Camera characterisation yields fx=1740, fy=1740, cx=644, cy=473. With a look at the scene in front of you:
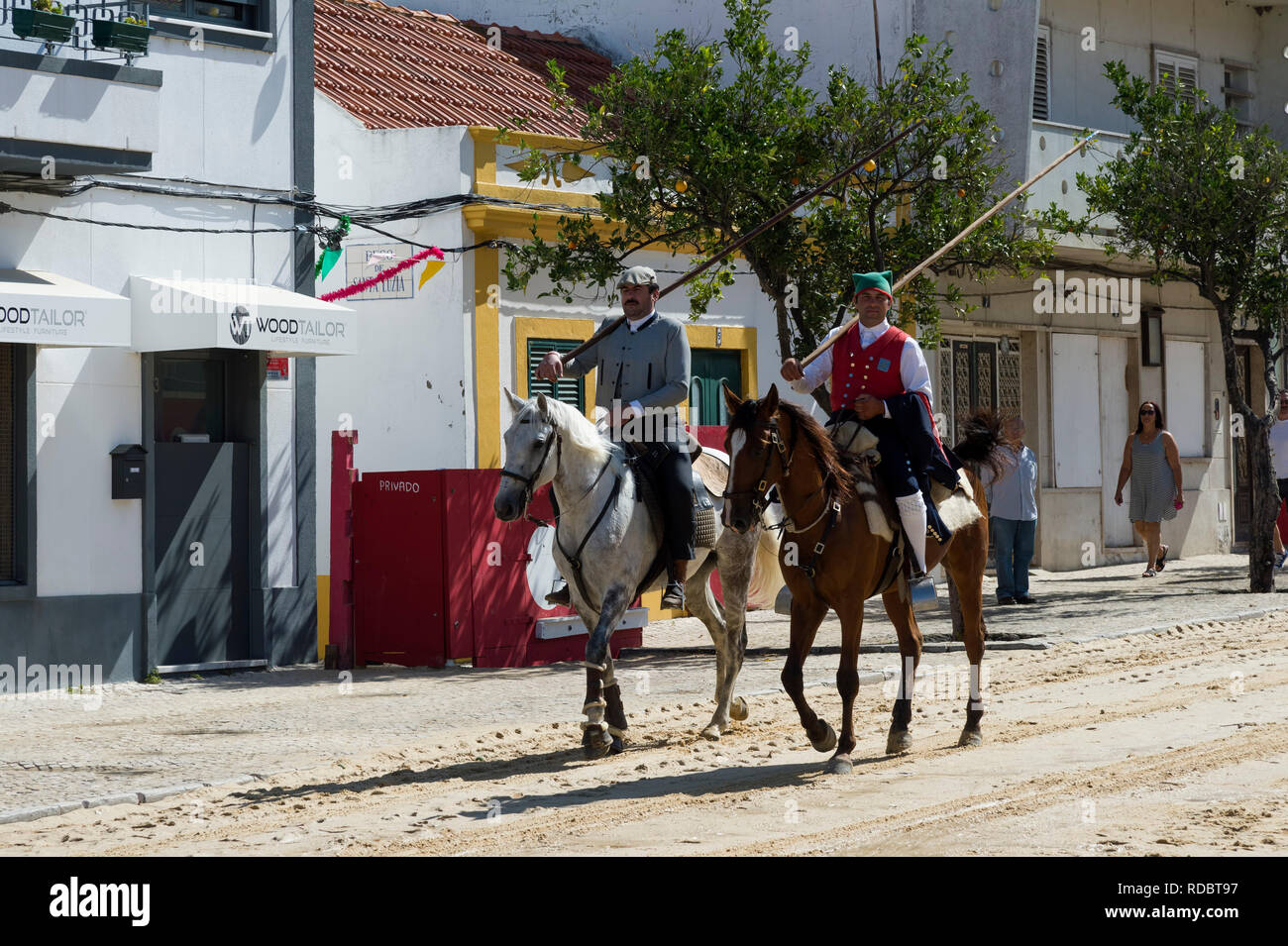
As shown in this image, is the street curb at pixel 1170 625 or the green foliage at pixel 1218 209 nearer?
the street curb at pixel 1170 625

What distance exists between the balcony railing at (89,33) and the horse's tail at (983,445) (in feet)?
24.8

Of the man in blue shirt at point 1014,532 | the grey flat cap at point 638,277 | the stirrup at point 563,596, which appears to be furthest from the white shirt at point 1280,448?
the stirrup at point 563,596

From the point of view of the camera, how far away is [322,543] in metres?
16.8

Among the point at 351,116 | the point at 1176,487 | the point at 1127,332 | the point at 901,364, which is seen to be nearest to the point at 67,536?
the point at 351,116

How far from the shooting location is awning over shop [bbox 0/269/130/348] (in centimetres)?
1291

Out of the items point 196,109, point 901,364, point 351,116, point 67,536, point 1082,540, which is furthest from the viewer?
point 1082,540

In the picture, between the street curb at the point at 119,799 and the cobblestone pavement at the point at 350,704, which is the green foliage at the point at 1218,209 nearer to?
the cobblestone pavement at the point at 350,704

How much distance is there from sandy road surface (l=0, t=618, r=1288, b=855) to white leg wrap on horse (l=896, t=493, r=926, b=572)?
3.73 feet

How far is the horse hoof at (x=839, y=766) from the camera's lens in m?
8.81

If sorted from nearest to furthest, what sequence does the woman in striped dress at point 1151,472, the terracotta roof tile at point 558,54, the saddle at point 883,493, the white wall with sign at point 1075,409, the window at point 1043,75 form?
the saddle at point 883,493 → the woman in striped dress at point 1151,472 → the terracotta roof tile at point 558,54 → the window at point 1043,75 → the white wall with sign at point 1075,409

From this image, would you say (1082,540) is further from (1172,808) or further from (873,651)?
(1172,808)

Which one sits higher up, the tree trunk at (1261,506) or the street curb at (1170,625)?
the tree trunk at (1261,506)

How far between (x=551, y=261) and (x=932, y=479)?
7.09 meters

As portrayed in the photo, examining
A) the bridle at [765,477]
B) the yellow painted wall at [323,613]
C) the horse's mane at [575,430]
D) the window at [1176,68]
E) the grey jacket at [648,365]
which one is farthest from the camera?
the window at [1176,68]
